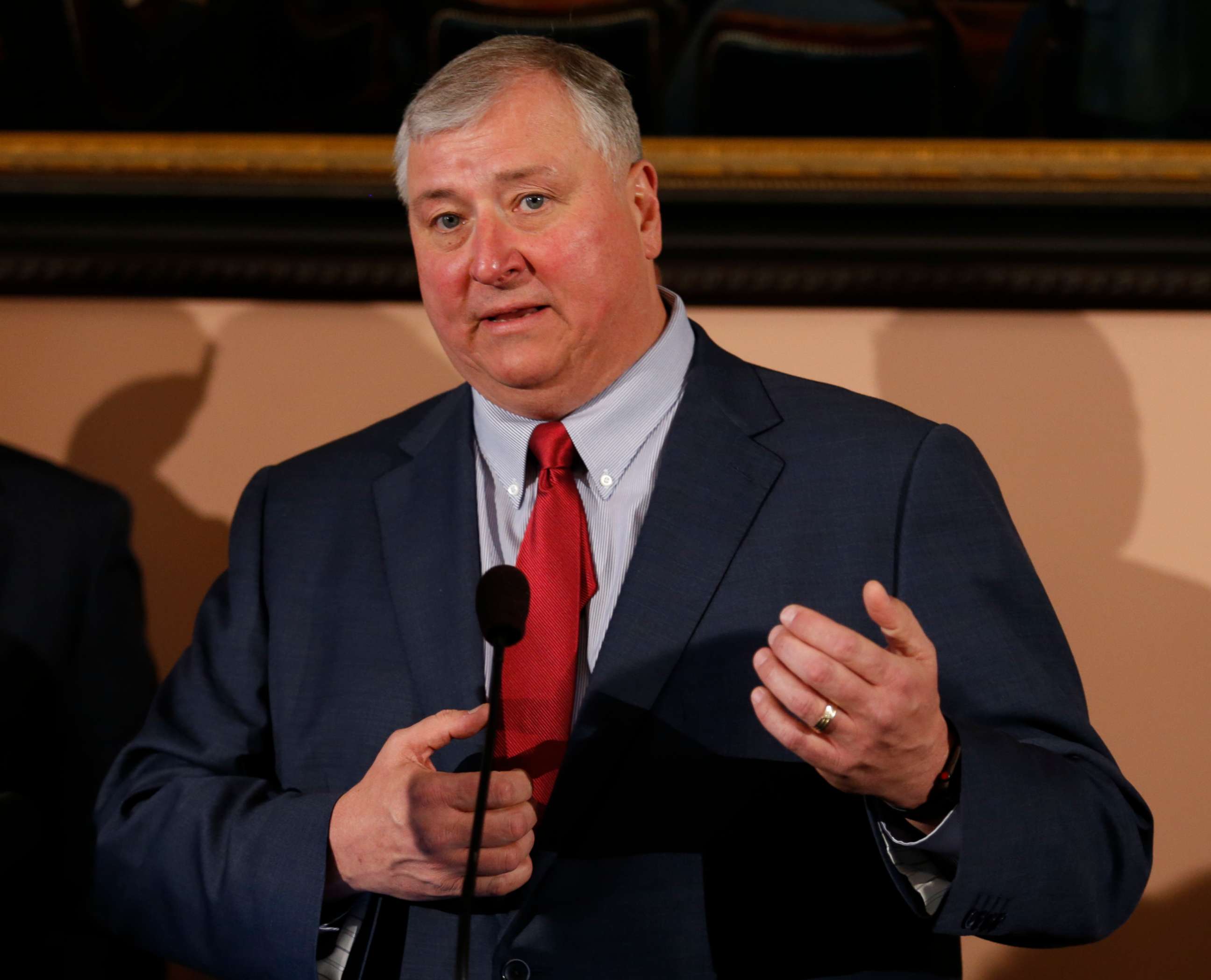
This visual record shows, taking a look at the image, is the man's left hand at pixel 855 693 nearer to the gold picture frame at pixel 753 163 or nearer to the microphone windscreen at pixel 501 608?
the microphone windscreen at pixel 501 608

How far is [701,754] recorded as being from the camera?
1.47 m

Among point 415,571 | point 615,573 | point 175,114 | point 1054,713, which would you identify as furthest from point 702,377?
point 175,114

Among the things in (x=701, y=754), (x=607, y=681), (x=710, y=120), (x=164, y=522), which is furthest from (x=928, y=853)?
(x=164, y=522)

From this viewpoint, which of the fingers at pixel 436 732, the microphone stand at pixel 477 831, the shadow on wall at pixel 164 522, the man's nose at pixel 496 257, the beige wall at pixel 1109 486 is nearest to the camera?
the microphone stand at pixel 477 831

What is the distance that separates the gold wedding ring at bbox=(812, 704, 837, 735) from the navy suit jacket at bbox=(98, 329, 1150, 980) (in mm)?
200

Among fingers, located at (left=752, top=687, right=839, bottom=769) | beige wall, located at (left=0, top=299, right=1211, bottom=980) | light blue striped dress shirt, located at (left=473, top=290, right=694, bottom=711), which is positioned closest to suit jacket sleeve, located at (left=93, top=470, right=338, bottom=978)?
light blue striped dress shirt, located at (left=473, top=290, right=694, bottom=711)

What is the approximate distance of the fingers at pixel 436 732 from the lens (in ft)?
4.07

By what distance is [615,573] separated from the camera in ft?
5.13

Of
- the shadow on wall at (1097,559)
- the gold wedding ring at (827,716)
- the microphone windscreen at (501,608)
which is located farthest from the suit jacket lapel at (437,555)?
the shadow on wall at (1097,559)

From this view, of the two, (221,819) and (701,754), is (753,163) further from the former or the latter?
(221,819)

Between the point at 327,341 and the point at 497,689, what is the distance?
1.30 meters

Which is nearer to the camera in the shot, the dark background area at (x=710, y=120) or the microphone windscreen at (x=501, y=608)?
the microphone windscreen at (x=501, y=608)

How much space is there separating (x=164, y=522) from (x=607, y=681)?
3.90ft

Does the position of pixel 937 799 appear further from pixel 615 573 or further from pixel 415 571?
pixel 415 571
